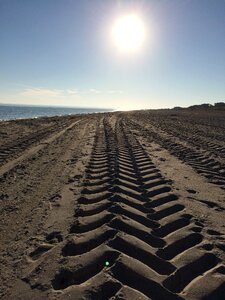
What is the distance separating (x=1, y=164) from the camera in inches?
343

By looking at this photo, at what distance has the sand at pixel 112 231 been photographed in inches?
120

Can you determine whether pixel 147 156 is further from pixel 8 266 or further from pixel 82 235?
pixel 8 266

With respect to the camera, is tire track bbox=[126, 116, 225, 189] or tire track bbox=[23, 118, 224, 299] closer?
tire track bbox=[23, 118, 224, 299]

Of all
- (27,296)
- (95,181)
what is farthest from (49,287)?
(95,181)

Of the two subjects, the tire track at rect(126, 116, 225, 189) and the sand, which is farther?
the tire track at rect(126, 116, 225, 189)

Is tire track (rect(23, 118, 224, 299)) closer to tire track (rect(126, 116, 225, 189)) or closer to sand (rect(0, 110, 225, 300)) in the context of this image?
sand (rect(0, 110, 225, 300))

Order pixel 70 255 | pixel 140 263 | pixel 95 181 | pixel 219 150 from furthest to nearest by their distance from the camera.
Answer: pixel 219 150 → pixel 95 181 → pixel 70 255 → pixel 140 263

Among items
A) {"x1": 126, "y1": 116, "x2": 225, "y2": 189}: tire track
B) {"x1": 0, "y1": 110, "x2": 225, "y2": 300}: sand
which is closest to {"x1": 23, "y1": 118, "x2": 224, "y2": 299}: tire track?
{"x1": 0, "y1": 110, "x2": 225, "y2": 300}: sand

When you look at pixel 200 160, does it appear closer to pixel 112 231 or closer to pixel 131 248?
pixel 112 231

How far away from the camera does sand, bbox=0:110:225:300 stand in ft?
10.0

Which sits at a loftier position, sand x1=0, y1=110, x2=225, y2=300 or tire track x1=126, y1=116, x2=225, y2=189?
tire track x1=126, y1=116, x2=225, y2=189

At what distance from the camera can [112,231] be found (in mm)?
4129

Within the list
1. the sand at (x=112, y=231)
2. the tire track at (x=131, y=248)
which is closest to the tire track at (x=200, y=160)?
the sand at (x=112, y=231)

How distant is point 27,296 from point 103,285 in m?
0.66
